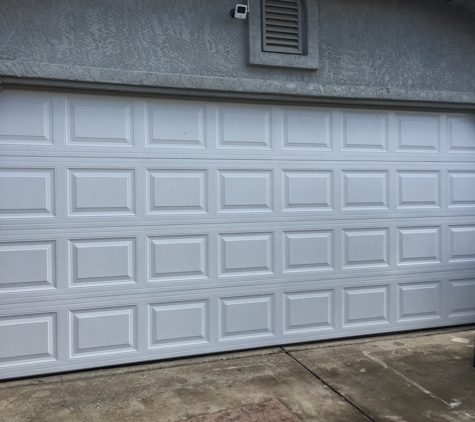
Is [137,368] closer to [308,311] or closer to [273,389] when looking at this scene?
[273,389]

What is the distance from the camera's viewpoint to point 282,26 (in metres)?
4.63

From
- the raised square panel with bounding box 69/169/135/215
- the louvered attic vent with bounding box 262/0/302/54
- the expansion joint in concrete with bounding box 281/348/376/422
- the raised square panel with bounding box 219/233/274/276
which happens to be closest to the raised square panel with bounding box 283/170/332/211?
the raised square panel with bounding box 219/233/274/276

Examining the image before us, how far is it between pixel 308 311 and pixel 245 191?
1.30 meters

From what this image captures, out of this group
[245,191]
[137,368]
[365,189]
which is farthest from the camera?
[365,189]

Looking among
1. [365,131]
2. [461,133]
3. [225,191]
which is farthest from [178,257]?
[461,133]

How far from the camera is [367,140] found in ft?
16.5

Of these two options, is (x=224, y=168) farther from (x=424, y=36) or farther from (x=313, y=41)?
(x=424, y=36)

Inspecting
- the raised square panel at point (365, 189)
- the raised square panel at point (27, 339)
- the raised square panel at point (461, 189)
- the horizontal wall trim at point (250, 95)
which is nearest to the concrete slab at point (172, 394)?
the raised square panel at point (27, 339)

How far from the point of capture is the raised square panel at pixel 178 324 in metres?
4.44

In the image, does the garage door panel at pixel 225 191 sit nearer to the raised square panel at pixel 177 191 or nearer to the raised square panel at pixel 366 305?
the raised square panel at pixel 177 191

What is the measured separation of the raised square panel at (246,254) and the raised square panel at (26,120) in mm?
1727

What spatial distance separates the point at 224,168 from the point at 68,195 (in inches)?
53.0

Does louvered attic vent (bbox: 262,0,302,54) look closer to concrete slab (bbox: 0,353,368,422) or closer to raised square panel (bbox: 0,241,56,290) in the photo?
raised square panel (bbox: 0,241,56,290)

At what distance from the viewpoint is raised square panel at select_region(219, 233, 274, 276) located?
4.62 metres
